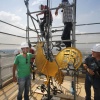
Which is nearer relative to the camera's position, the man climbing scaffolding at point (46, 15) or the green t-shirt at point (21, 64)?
the man climbing scaffolding at point (46, 15)

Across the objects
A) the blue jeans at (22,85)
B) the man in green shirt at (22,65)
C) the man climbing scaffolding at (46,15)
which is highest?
the man climbing scaffolding at (46,15)

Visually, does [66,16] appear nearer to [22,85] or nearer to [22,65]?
[22,65]

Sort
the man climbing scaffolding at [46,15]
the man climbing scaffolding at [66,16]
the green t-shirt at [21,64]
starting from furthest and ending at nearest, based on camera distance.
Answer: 1. the man climbing scaffolding at [66,16]
2. the green t-shirt at [21,64]
3. the man climbing scaffolding at [46,15]

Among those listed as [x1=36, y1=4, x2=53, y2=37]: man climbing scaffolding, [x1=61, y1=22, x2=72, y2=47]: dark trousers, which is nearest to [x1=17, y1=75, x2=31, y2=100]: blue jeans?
[x1=36, y1=4, x2=53, y2=37]: man climbing scaffolding

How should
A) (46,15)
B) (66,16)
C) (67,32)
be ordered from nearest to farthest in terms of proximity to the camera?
(46,15) → (66,16) → (67,32)

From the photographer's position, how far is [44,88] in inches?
143

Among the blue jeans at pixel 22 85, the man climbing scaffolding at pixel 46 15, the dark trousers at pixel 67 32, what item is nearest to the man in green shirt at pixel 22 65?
the blue jeans at pixel 22 85

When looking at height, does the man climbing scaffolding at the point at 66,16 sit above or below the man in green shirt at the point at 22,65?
above

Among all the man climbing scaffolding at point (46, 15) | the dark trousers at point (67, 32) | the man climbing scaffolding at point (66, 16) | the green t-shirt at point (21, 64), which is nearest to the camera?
the man climbing scaffolding at point (46, 15)

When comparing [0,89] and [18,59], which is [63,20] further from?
[0,89]

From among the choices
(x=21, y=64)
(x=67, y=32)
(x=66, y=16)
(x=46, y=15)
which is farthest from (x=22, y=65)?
(x=66, y=16)

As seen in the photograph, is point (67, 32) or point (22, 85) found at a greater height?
point (67, 32)

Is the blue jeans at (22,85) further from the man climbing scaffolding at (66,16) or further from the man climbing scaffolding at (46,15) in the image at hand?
the man climbing scaffolding at (66,16)

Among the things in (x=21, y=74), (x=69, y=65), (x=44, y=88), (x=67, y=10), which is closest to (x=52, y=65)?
(x=69, y=65)
